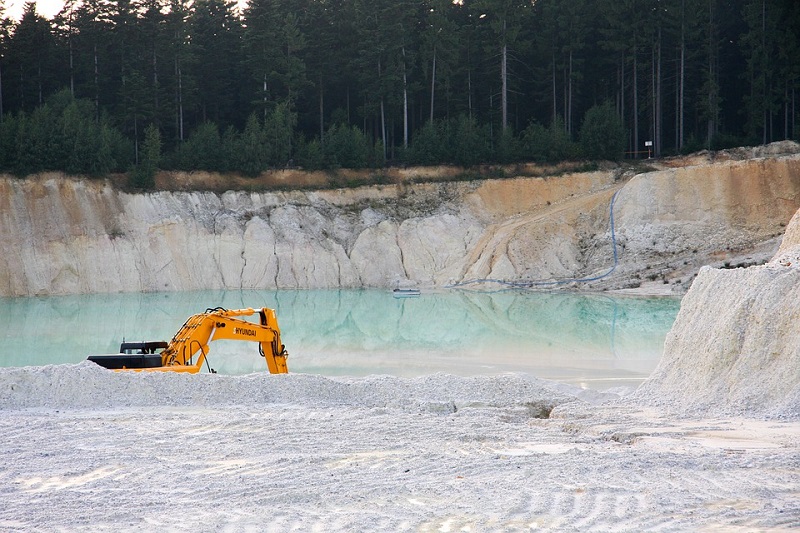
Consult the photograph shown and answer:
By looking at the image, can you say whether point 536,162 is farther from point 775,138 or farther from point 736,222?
point 775,138

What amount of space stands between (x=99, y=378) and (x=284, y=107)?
1648 inches

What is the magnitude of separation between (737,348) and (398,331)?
15.5m

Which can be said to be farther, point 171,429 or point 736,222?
point 736,222

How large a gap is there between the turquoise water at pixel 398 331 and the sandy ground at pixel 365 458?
5604 mm

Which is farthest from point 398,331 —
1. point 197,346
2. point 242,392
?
point 242,392

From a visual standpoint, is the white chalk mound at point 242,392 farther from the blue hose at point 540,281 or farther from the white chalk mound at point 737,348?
the blue hose at point 540,281

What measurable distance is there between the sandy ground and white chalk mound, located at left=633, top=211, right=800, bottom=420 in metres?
0.58

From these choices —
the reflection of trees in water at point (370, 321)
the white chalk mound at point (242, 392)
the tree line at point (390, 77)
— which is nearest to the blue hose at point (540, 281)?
the reflection of trees in water at point (370, 321)

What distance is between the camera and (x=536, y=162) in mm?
54594

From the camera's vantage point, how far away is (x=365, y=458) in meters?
11.2

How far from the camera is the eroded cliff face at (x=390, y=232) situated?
147ft

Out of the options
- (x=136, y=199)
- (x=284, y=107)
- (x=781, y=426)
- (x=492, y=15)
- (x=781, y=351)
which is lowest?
(x=781, y=426)

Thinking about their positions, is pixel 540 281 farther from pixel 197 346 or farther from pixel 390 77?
pixel 197 346

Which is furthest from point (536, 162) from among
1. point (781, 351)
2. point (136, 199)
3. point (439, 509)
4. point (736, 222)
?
point (439, 509)
